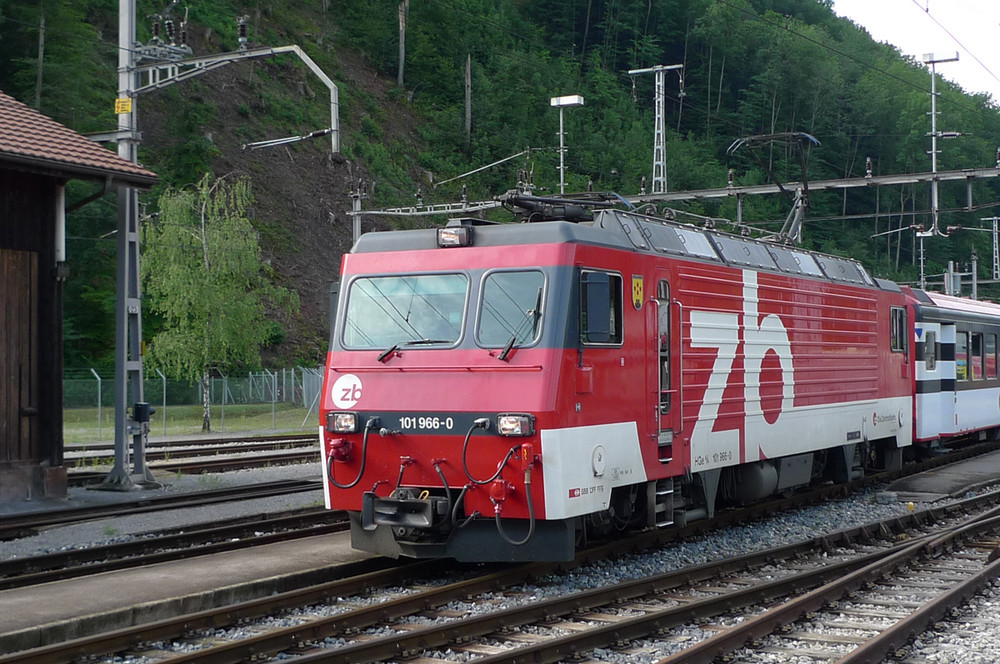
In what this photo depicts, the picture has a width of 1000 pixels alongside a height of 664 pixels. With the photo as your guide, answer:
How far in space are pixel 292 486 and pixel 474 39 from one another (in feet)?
212

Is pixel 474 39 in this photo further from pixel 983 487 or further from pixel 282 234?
pixel 983 487

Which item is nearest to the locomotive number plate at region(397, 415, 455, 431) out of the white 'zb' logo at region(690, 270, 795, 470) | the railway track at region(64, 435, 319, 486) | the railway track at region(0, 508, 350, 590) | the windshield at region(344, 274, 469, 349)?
the windshield at region(344, 274, 469, 349)

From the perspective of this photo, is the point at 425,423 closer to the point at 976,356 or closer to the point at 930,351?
the point at 930,351

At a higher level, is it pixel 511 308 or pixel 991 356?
pixel 511 308

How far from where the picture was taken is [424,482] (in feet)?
32.1

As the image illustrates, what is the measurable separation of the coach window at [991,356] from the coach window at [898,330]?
655 centimetres

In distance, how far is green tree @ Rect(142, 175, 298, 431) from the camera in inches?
1362

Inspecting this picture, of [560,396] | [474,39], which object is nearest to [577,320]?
[560,396]

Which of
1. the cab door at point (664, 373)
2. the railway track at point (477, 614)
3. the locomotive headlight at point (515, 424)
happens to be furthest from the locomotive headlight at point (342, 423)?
the cab door at point (664, 373)

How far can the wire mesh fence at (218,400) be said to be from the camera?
35.3 m

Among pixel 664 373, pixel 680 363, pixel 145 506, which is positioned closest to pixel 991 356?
pixel 680 363

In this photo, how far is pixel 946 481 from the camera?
18.4 m

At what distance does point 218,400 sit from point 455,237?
31.2 metres

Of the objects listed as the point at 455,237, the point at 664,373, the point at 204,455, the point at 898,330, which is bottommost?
the point at 204,455
